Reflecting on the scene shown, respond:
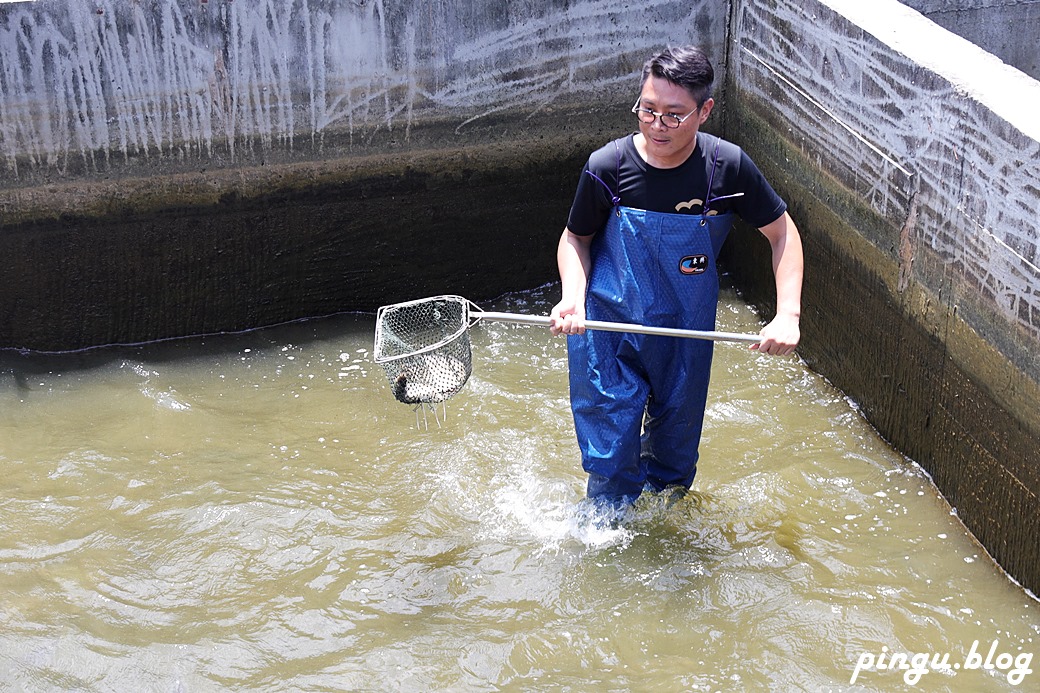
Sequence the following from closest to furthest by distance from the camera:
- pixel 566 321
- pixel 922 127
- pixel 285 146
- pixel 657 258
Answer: pixel 566 321
pixel 657 258
pixel 922 127
pixel 285 146

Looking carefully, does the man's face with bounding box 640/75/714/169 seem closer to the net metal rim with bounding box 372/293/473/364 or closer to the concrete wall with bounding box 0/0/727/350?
the net metal rim with bounding box 372/293/473/364

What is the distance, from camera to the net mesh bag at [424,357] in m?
4.43

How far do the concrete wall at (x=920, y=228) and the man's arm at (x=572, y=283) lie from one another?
1.62 m

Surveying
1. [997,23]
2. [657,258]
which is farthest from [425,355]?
[997,23]

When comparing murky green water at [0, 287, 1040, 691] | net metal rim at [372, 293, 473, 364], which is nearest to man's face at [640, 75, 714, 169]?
net metal rim at [372, 293, 473, 364]

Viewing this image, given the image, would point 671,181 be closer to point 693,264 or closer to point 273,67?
point 693,264

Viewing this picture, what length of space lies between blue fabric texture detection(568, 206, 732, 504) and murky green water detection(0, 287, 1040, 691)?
474mm

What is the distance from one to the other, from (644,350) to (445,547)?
1.22m

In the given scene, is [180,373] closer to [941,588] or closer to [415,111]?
Answer: [415,111]

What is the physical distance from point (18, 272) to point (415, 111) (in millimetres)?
2237

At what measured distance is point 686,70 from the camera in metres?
3.77

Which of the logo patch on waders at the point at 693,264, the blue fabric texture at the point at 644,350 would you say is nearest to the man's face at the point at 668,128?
the blue fabric texture at the point at 644,350

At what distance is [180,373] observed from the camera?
6.11 metres

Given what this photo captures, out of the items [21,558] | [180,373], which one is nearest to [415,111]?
[180,373]
